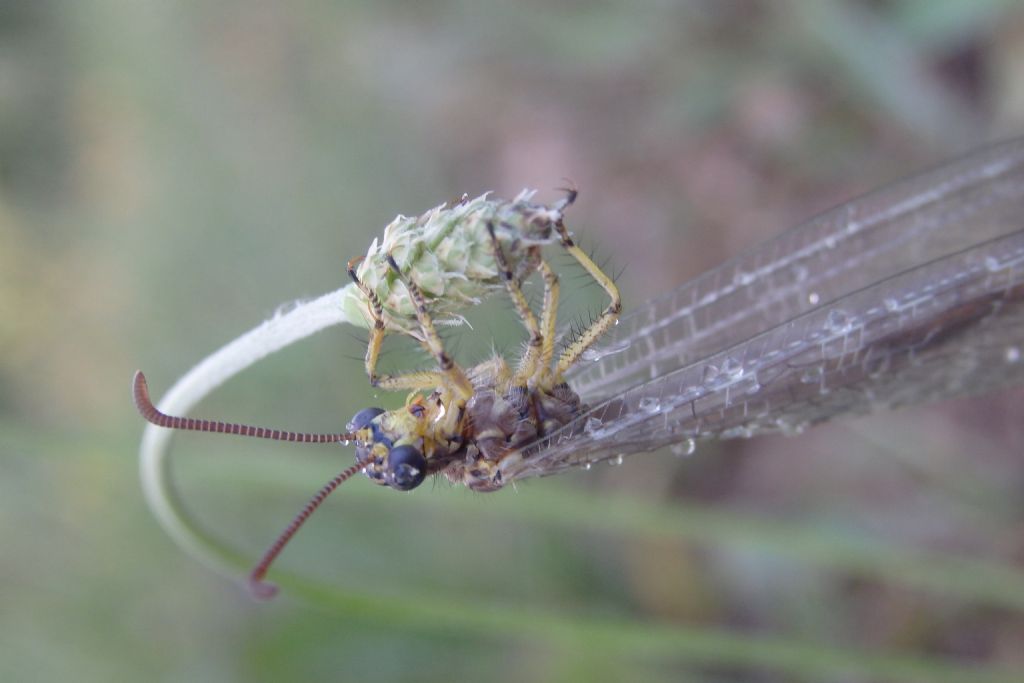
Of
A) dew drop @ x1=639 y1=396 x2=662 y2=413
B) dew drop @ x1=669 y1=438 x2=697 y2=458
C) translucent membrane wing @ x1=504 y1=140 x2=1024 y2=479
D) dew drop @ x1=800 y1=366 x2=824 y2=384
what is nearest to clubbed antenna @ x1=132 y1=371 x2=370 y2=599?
translucent membrane wing @ x1=504 y1=140 x2=1024 y2=479

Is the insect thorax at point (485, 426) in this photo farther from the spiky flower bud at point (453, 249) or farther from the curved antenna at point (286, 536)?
the spiky flower bud at point (453, 249)

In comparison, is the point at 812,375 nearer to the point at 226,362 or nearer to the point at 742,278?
the point at 742,278

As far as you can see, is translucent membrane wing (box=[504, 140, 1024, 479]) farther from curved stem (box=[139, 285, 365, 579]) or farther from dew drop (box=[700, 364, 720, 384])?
curved stem (box=[139, 285, 365, 579])

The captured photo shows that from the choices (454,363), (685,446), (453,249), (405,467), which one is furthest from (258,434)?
(685,446)

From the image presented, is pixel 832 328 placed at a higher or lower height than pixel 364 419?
higher

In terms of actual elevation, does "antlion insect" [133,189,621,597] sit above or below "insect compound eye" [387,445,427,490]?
above
